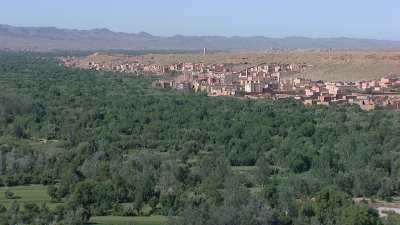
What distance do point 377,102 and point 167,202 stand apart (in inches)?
1367

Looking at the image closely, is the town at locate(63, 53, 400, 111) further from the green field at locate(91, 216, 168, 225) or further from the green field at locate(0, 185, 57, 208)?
the green field at locate(91, 216, 168, 225)

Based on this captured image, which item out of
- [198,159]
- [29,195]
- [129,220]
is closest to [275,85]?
[198,159]

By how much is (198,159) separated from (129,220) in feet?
36.3

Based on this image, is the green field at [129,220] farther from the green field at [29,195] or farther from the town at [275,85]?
the town at [275,85]

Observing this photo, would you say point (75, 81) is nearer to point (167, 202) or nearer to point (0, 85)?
point (0, 85)

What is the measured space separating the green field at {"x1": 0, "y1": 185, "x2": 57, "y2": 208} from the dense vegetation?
400 mm

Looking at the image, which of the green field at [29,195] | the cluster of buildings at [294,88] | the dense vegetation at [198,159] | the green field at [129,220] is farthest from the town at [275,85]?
the green field at [129,220]

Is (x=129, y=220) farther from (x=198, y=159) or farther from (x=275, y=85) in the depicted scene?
(x=275, y=85)

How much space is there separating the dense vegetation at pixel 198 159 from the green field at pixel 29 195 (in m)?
0.40

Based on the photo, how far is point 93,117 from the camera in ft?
165

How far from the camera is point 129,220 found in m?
24.6

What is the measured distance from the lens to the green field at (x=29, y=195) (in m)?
27.5

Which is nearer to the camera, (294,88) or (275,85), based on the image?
(294,88)

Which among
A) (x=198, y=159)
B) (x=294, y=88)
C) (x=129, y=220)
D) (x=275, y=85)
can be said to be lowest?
(x=275, y=85)
